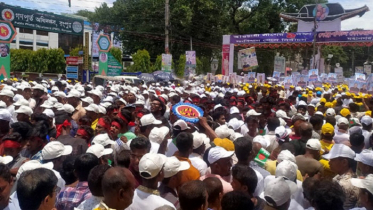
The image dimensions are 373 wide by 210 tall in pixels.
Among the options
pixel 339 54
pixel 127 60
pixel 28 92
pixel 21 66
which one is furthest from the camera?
pixel 339 54

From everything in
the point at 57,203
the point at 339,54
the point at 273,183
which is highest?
the point at 339,54

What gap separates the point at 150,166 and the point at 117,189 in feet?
1.53

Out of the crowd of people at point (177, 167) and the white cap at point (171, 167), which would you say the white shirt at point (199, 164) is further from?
the white cap at point (171, 167)

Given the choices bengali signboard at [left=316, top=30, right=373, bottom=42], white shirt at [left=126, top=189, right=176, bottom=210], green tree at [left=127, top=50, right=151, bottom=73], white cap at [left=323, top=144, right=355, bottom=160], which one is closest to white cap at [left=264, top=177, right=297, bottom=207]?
white shirt at [left=126, top=189, right=176, bottom=210]

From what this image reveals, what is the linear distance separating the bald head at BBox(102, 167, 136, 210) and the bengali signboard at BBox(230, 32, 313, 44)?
26.4 meters

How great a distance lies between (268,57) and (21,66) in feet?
86.6

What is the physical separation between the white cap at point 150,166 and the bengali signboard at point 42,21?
2326 cm

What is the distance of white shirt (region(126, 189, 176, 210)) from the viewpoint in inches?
123

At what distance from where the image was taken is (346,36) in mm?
25875

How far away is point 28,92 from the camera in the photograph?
924 centimetres

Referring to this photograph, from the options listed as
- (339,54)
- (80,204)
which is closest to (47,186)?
(80,204)

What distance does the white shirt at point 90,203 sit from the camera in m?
3.09

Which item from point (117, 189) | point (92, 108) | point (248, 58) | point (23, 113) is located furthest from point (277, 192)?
point (248, 58)

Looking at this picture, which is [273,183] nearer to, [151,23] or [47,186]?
[47,186]
